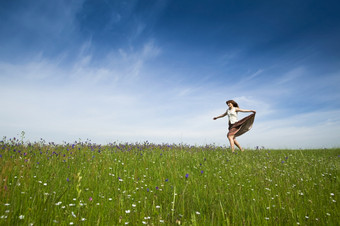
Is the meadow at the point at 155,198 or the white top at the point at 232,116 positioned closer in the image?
the meadow at the point at 155,198

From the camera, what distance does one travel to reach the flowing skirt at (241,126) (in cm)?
1152

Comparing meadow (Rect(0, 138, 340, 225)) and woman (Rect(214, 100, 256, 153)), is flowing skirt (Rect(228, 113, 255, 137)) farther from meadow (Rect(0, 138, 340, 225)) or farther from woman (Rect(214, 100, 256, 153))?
meadow (Rect(0, 138, 340, 225))

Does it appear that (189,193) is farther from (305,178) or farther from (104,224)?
(305,178)

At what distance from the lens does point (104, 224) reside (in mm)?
2721

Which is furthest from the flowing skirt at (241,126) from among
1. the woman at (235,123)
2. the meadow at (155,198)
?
the meadow at (155,198)

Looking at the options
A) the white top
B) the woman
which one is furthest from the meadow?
the white top

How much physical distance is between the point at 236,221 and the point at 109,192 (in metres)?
2.43

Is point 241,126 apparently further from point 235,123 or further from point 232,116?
point 232,116

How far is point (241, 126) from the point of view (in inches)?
458

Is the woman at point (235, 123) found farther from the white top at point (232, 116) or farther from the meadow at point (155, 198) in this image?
the meadow at point (155, 198)

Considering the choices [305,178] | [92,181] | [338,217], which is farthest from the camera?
[305,178]

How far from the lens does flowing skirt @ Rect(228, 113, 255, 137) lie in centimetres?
1152

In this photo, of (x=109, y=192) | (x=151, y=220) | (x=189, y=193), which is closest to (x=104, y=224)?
(x=151, y=220)

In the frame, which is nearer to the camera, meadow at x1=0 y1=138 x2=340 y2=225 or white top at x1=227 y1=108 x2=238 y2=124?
meadow at x1=0 y1=138 x2=340 y2=225
